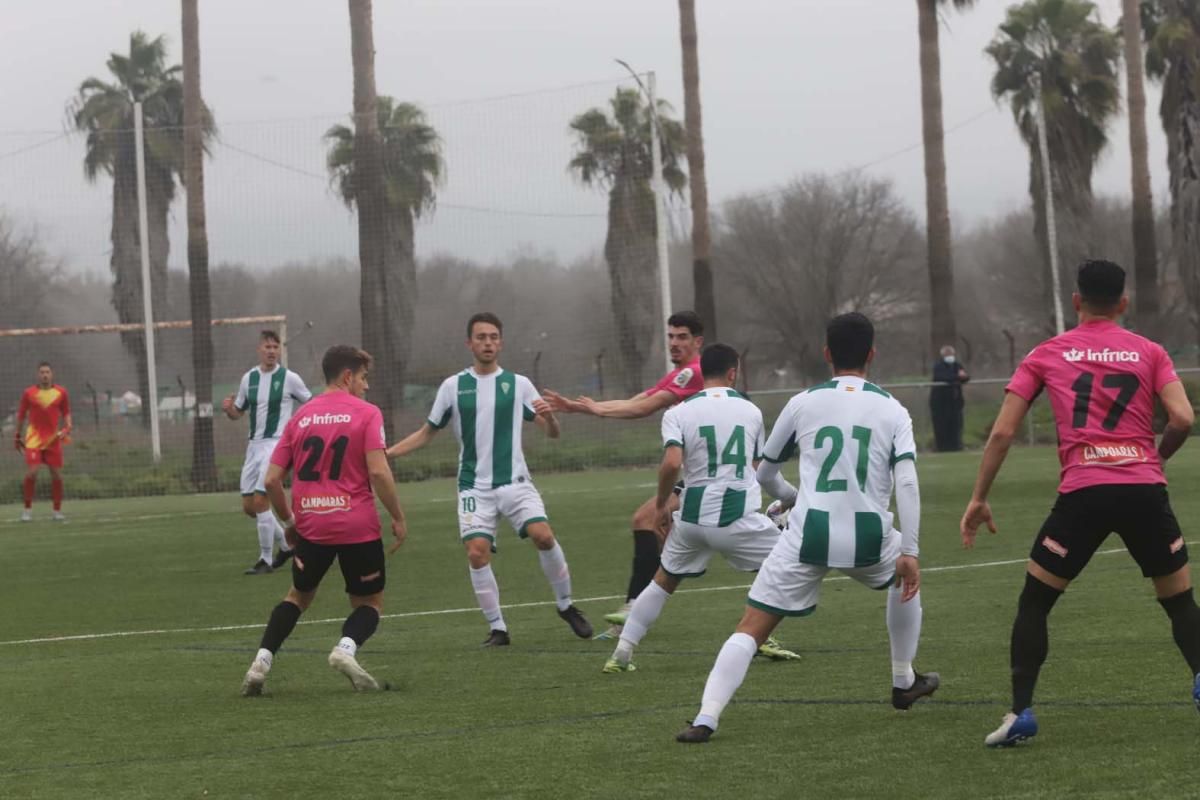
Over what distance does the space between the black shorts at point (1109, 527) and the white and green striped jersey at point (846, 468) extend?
0.68 m

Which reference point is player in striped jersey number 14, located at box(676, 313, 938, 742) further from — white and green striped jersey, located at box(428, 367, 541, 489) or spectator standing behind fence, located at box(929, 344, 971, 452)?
spectator standing behind fence, located at box(929, 344, 971, 452)

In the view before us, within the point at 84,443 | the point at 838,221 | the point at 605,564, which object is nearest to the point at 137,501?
the point at 84,443

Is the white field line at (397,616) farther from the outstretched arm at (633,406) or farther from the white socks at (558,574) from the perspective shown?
the outstretched arm at (633,406)

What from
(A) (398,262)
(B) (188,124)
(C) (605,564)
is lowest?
(C) (605,564)

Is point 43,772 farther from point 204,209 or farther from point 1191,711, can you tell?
point 204,209

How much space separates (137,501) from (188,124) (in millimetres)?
7503

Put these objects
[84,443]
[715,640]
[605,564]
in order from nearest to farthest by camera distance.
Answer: [715,640], [605,564], [84,443]

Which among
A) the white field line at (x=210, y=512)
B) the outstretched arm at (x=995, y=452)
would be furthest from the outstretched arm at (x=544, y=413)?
the white field line at (x=210, y=512)

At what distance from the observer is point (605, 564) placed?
15.7 meters

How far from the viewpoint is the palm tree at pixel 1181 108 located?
40906mm

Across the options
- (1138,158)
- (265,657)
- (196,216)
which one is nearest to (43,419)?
(196,216)

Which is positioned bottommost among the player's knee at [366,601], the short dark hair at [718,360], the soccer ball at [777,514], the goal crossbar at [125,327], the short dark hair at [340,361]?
the player's knee at [366,601]

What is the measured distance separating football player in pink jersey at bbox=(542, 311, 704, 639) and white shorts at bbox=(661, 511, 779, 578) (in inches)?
15.7

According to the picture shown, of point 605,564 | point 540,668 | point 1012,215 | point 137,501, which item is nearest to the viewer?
point 540,668
